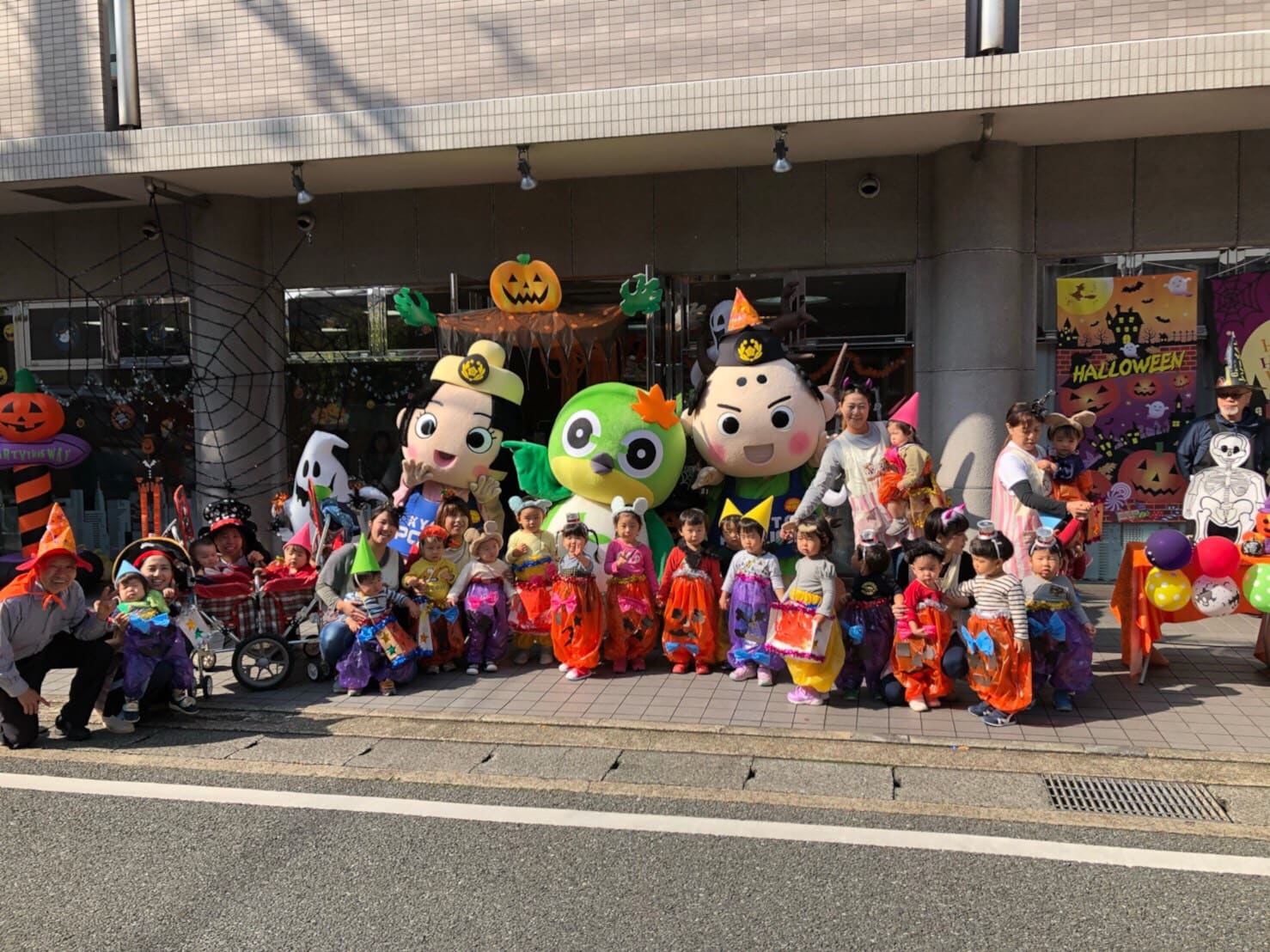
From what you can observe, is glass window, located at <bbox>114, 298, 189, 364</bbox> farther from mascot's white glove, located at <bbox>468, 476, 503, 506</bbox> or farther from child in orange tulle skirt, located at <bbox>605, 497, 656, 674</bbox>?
child in orange tulle skirt, located at <bbox>605, 497, 656, 674</bbox>

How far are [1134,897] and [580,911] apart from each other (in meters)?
2.14

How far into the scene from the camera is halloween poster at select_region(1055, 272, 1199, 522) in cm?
874

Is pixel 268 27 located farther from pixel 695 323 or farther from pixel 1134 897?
pixel 1134 897

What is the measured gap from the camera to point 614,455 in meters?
6.97

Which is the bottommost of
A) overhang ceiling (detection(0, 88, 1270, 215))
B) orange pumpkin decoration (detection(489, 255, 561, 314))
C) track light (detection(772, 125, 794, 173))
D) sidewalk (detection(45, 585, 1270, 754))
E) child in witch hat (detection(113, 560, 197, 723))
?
sidewalk (detection(45, 585, 1270, 754))

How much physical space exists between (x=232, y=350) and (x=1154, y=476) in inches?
371

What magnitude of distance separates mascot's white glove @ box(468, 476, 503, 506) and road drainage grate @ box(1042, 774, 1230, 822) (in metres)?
4.63

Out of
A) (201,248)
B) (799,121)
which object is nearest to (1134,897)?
(799,121)

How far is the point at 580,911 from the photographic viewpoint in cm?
361

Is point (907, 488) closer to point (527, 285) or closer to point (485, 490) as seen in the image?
point (485, 490)

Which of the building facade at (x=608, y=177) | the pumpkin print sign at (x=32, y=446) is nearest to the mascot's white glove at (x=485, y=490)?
the building facade at (x=608, y=177)

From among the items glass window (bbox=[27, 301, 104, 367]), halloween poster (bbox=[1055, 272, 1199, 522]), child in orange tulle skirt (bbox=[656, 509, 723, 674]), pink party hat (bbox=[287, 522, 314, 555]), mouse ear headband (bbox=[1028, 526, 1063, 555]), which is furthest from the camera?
glass window (bbox=[27, 301, 104, 367])

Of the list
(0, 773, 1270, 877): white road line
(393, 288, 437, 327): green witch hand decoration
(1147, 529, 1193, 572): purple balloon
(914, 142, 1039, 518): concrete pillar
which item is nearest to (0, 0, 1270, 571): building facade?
(914, 142, 1039, 518): concrete pillar

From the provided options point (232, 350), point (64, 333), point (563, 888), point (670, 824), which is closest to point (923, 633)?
point (670, 824)
